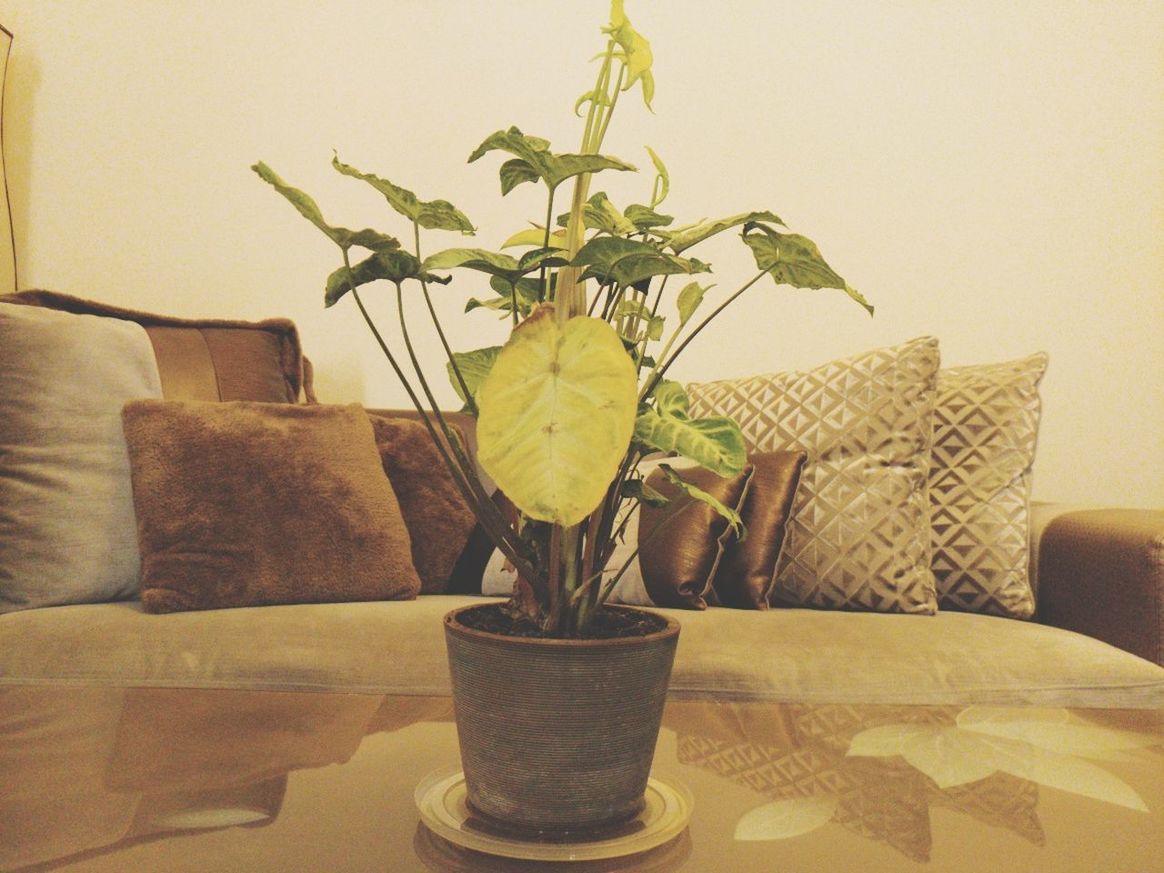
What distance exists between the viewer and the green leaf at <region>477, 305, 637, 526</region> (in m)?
0.45

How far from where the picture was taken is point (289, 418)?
1.62m

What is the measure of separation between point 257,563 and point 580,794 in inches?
40.7

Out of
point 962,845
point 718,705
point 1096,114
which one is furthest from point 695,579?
point 1096,114

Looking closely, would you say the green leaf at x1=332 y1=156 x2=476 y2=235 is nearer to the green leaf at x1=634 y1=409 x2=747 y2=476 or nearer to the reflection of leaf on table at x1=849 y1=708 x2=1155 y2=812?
the green leaf at x1=634 y1=409 x2=747 y2=476

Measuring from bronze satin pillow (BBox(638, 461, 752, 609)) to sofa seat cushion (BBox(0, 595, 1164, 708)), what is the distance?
16 cm

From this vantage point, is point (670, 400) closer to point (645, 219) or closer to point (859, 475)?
A: point (645, 219)

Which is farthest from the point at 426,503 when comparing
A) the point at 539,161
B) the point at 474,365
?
the point at 539,161

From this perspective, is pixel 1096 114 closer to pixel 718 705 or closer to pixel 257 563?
pixel 718 705

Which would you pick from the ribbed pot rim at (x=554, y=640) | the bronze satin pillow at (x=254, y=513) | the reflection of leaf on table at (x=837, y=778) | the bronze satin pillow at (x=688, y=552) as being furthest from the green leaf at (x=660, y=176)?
the bronze satin pillow at (x=254, y=513)

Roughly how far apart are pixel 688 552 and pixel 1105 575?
0.66 m

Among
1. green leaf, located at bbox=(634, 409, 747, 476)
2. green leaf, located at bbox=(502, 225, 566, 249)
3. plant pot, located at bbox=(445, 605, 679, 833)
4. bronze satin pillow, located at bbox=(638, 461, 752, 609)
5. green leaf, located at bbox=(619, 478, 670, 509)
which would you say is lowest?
bronze satin pillow, located at bbox=(638, 461, 752, 609)

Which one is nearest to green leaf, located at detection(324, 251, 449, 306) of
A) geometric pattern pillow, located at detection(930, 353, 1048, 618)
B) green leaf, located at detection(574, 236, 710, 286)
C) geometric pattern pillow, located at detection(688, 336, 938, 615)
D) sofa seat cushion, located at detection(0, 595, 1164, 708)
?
green leaf, located at detection(574, 236, 710, 286)

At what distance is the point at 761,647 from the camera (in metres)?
1.28

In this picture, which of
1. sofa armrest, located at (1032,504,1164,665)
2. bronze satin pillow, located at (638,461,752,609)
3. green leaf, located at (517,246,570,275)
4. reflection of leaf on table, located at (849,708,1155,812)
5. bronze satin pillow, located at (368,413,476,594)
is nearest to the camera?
green leaf, located at (517,246,570,275)
